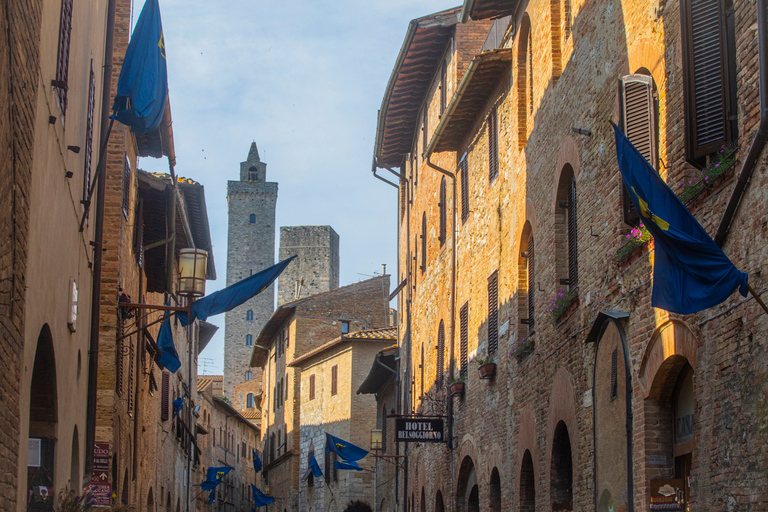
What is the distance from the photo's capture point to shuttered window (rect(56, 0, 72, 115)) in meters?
8.27

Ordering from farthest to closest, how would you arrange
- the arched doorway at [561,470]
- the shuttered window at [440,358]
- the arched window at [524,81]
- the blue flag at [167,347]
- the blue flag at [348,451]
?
the blue flag at [348,451] < the shuttered window at [440,358] < the blue flag at [167,347] < the arched window at [524,81] < the arched doorway at [561,470]

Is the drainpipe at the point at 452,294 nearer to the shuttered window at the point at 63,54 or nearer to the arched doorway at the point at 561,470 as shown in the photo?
the arched doorway at the point at 561,470

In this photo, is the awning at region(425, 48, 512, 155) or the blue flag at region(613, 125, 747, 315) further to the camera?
the awning at region(425, 48, 512, 155)

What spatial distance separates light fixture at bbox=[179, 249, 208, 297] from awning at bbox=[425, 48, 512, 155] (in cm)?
472

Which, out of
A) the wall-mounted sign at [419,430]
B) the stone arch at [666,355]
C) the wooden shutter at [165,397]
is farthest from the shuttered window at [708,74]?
the wooden shutter at [165,397]

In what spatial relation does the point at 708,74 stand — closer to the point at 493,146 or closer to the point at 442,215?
the point at 493,146

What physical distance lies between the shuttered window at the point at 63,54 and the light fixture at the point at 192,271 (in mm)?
5746

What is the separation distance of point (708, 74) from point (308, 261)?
2584 inches

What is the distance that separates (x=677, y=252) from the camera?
6254mm

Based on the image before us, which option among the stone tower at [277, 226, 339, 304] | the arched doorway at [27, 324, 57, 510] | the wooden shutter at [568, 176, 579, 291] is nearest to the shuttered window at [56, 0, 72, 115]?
the arched doorway at [27, 324, 57, 510]

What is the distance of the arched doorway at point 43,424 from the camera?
837 cm

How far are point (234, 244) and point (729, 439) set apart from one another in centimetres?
7326

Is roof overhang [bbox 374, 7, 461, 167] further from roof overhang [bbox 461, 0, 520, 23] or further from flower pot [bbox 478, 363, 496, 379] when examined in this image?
flower pot [bbox 478, 363, 496, 379]

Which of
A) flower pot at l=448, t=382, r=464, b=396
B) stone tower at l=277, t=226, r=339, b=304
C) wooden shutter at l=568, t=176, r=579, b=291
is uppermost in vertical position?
stone tower at l=277, t=226, r=339, b=304
